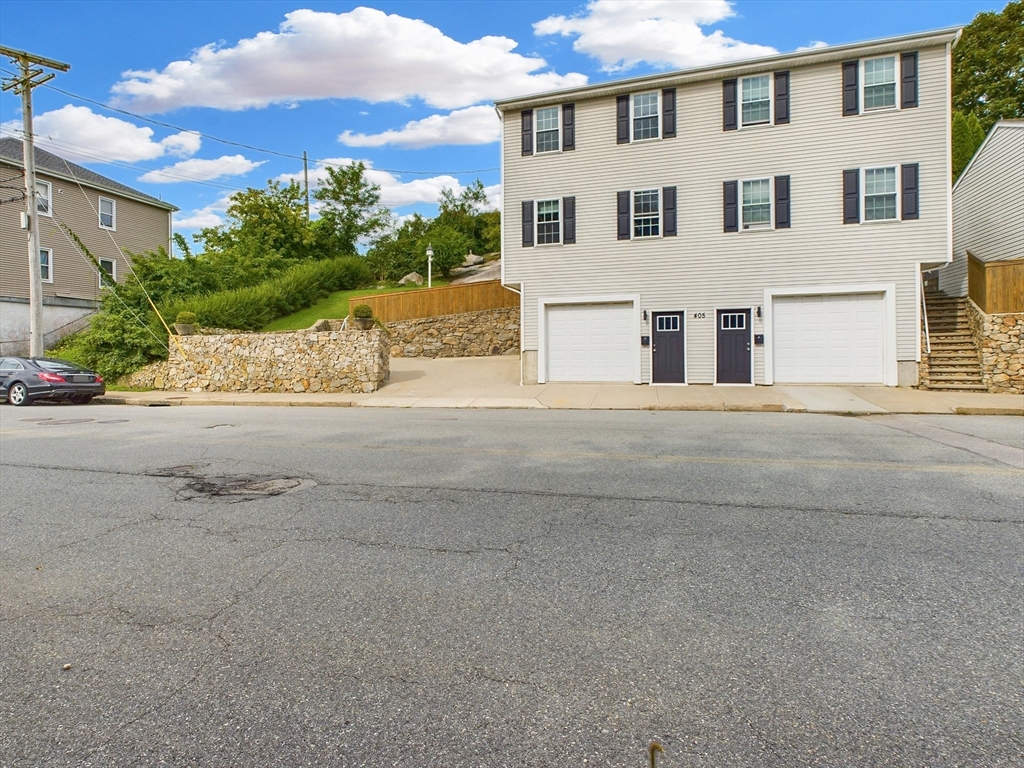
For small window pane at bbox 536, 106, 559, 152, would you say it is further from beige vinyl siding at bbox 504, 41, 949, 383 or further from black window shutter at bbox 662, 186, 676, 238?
black window shutter at bbox 662, 186, 676, 238

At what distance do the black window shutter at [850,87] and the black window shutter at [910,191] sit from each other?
215 centimetres

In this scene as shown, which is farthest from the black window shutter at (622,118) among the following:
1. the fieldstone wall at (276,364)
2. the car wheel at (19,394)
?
the car wheel at (19,394)

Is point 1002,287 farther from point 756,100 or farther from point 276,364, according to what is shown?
point 276,364

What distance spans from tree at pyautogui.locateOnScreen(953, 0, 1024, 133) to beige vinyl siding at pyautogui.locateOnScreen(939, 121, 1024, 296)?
613 inches

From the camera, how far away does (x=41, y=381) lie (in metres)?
17.4

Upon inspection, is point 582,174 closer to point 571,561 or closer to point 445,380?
point 445,380

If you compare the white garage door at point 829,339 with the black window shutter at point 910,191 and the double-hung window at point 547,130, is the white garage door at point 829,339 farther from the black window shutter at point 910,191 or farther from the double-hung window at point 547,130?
the double-hung window at point 547,130

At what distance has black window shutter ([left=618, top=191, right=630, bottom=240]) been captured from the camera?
19.5 metres

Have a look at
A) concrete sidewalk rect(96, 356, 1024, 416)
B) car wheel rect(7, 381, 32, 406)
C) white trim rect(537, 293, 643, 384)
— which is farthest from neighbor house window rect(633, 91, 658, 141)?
car wheel rect(7, 381, 32, 406)

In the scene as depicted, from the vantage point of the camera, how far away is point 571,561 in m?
4.31

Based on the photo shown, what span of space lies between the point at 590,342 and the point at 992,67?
31.2 meters

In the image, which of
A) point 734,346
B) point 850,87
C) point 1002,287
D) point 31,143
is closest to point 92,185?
point 31,143

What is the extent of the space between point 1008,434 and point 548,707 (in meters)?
10.6

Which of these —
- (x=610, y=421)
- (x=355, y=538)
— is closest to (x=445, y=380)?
(x=610, y=421)
